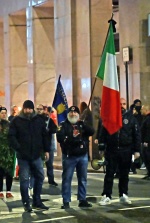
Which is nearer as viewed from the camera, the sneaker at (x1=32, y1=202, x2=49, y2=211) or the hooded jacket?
the hooded jacket

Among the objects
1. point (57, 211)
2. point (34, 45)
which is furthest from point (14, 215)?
point (34, 45)

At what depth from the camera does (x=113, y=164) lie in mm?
12164

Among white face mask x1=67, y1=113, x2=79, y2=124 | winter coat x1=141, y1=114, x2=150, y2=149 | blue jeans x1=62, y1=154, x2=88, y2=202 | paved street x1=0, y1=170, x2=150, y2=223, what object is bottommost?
paved street x1=0, y1=170, x2=150, y2=223

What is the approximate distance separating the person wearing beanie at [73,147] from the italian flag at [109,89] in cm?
49

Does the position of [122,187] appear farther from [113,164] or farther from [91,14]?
[91,14]

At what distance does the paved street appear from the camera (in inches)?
425

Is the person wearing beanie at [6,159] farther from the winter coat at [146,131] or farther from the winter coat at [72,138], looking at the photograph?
the winter coat at [146,131]

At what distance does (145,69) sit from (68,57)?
157 inches

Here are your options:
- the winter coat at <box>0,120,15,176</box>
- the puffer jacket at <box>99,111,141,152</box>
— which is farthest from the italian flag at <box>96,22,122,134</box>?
the winter coat at <box>0,120,15,176</box>

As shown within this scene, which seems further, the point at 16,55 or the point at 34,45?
the point at 16,55

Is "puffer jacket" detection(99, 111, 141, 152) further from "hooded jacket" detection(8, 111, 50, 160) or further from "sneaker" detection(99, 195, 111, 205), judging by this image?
"hooded jacket" detection(8, 111, 50, 160)

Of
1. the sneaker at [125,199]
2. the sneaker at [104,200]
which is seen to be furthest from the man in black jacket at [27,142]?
the sneaker at [125,199]

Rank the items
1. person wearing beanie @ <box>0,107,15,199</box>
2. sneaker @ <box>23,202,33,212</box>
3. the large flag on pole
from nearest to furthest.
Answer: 1. sneaker @ <box>23,202,33,212</box>
2. person wearing beanie @ <box>0,107,15,199</box>
3. the large flag on pole

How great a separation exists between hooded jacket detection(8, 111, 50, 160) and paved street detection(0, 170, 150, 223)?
1026 mm
